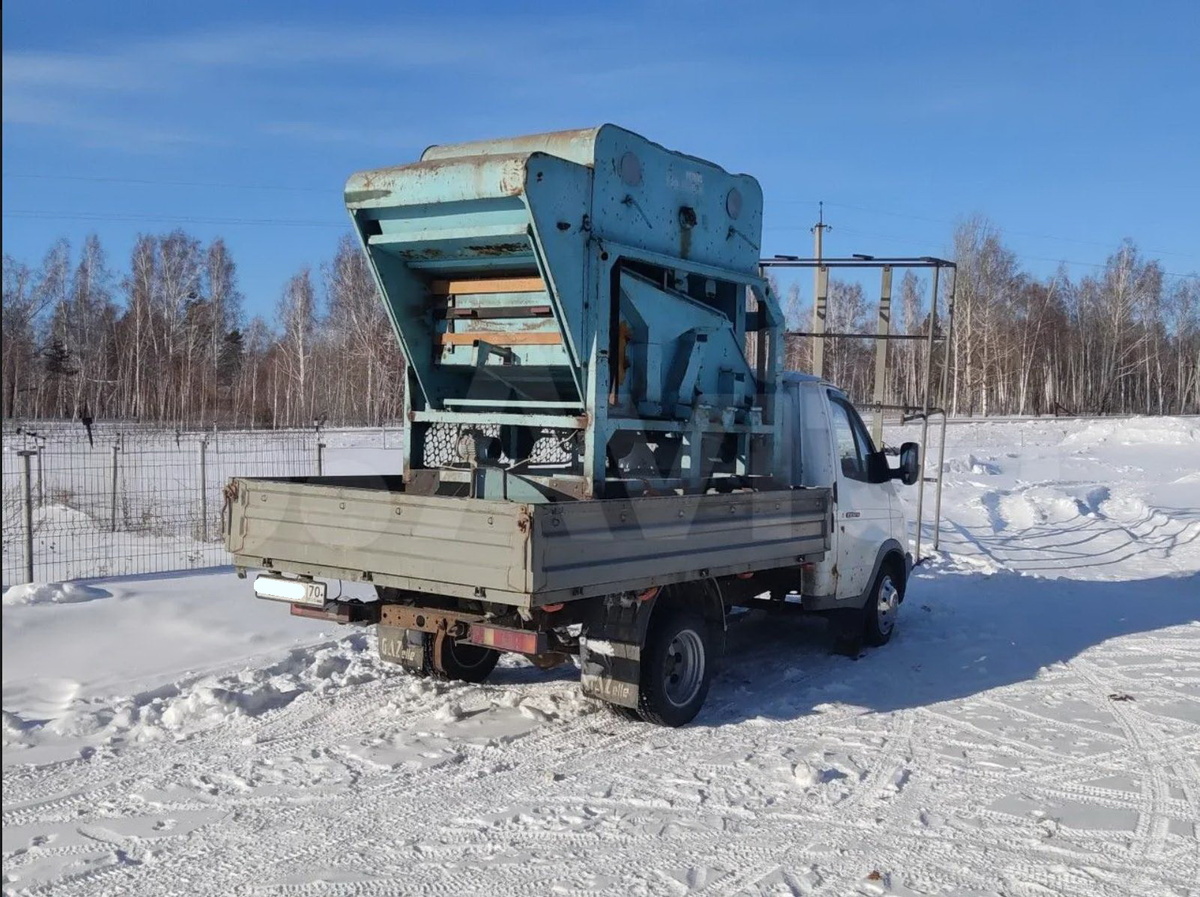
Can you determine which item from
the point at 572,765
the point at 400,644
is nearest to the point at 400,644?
the point at 400,644

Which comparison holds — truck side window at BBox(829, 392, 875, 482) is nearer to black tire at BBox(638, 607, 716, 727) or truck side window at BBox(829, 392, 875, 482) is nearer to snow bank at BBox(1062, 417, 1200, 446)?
black tire at BBox(638, 607, 716, 727)

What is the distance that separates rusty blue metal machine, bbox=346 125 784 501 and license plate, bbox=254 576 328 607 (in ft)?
4.13

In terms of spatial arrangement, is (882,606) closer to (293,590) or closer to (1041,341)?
(293,590)

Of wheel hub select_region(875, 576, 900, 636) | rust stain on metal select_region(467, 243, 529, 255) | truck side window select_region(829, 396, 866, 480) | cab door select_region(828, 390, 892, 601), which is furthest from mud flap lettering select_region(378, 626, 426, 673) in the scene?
wheel hub select_region(875, 576, 900, 636)

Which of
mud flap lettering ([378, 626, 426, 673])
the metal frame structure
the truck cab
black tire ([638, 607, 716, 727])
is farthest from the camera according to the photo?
the metal frame structure

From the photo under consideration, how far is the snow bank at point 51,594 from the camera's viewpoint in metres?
8.62

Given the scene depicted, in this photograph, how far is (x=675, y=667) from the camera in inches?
270

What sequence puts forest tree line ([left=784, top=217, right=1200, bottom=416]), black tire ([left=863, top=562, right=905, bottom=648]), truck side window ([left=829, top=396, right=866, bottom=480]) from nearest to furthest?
truck side window ([left=829, top=396, right=866, bottom=480])
black tire ([left=863, top=562, right=905, bottom=648])
forest tree line ([left=784, top=217, right=1200, bottom=416])

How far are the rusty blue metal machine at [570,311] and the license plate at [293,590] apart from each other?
126 centimetres

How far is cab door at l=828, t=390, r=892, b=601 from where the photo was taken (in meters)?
8.61

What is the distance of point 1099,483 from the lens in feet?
82.2

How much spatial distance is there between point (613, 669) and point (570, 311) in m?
2.23

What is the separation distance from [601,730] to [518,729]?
53 centimetres

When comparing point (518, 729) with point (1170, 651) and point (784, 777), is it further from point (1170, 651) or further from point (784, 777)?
point (1170, 651)
